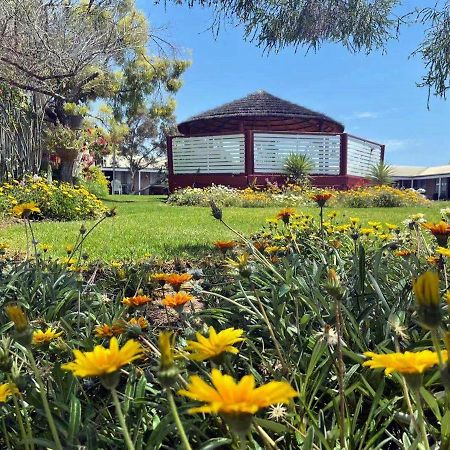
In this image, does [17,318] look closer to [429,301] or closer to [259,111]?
[429,301]

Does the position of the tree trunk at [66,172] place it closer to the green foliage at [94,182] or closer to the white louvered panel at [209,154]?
the green foliage at [94,182]

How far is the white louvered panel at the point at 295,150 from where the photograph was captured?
577 inches

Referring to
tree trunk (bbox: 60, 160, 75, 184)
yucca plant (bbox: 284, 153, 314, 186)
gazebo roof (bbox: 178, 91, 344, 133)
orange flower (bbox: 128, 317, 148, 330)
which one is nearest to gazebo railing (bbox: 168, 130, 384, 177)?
yucca plant (bbox: 284, 153, 314, 186)

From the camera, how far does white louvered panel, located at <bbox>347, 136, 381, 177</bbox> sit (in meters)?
15.5

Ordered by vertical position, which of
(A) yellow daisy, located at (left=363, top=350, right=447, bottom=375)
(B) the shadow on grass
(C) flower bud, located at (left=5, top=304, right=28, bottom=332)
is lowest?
(B) the shadow on grass

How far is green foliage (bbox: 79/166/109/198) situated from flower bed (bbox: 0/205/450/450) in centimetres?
1285

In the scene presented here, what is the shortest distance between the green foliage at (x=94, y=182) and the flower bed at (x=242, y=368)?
42.2ft

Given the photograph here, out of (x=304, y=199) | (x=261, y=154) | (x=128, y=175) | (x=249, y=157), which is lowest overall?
(x=304, y=199)

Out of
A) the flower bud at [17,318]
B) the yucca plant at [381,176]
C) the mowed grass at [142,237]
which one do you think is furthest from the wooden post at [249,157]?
the flower bud at [17,318]

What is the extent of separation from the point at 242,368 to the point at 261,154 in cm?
1360

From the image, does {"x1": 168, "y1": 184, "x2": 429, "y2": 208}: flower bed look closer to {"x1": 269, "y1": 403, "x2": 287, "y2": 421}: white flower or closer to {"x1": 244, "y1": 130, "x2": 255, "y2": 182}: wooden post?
{"x1": 244, "y1": 130, "x2": 255, "y2": 182}: wooden post

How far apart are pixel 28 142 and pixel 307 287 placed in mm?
10907

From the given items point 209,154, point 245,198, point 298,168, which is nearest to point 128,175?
point 209,154

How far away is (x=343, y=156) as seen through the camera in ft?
49.3
